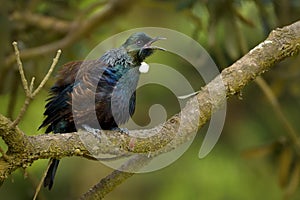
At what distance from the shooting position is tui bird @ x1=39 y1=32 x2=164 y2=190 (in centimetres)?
251

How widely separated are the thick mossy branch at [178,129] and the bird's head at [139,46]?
0.25m

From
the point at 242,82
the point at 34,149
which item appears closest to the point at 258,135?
the point at 242,82

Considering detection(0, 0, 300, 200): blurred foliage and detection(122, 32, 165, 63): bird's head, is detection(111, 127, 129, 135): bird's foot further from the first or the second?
detection(0, 0, 300, 200): blurred foliage

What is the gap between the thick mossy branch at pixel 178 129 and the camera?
2152 millimetres

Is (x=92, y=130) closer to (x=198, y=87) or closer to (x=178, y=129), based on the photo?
(x=178, y=129)

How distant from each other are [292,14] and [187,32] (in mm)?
1619

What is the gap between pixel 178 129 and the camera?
2.41m

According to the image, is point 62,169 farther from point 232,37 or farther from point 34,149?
point 34,149

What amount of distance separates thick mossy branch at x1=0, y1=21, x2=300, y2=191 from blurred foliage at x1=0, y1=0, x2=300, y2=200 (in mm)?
1137

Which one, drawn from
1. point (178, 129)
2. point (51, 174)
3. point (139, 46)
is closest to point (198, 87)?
point (51, 174)

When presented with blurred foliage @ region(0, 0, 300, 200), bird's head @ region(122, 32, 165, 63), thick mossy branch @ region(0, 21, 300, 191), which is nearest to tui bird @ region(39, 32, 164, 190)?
bird's head @ region(122, 32, 165, 63)

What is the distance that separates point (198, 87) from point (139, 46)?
103 inches

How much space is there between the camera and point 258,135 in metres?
5.73

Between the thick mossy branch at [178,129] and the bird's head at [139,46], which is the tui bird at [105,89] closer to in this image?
the bird's head at [139,46]
